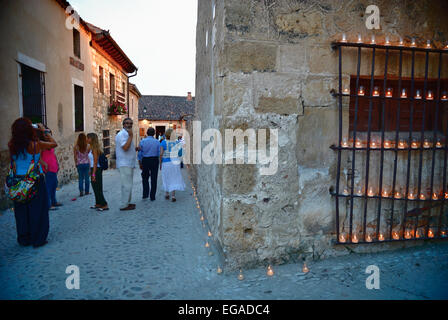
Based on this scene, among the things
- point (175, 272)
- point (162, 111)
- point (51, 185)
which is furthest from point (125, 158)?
point (162, 111)

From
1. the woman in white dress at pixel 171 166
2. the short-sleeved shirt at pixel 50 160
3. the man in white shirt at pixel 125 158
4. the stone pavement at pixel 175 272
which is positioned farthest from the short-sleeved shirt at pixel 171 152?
the stone pavement at pixel 175 272

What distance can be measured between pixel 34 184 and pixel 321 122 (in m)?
3.38

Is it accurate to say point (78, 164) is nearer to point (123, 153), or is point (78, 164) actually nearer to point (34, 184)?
point (123, 153)

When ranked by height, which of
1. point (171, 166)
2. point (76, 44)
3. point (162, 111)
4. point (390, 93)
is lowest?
point (171, 166)

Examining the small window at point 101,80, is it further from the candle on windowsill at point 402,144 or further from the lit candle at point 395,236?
the lit candle at point 395,236

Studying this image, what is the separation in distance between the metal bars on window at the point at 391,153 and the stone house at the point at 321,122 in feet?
0.04

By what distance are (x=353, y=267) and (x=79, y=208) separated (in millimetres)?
4702

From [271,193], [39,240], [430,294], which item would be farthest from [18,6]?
[430,294]

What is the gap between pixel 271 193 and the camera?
2.73m

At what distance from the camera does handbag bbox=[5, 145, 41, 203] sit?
10.7 feet

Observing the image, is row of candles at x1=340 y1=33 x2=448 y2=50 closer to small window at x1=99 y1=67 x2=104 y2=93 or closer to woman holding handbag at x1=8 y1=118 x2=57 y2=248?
woman holding handbag at x1=8 y1=118 x2=57 y2=248

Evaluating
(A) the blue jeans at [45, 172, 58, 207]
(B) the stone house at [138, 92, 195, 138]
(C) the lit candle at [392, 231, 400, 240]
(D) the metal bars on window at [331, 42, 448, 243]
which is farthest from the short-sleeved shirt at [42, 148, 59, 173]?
(B) the stone house at [138, 92, 195, 138]

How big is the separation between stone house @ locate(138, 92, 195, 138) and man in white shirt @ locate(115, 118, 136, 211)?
81.9 feet

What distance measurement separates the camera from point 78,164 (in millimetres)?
6027
